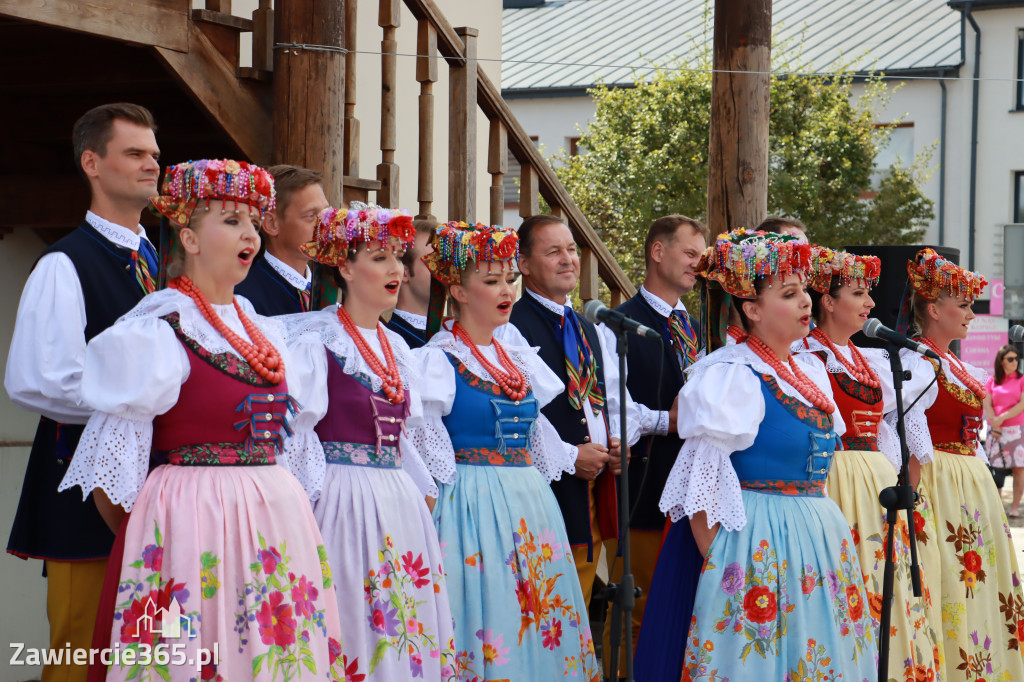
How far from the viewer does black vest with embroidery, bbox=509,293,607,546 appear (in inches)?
168

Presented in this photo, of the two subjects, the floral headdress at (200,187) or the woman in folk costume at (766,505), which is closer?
the floral headdress at (200,187)

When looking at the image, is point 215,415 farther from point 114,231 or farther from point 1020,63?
point 1020,63

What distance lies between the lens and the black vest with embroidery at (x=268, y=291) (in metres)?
3.87

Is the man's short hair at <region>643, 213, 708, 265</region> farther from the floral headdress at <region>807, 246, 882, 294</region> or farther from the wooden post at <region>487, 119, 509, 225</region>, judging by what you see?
the wooden post at <region>487, 119, 509, 225</region>

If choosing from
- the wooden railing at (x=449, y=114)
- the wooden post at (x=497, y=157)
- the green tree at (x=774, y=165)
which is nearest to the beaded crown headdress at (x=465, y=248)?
the wooden railing at (x=449, y=114)

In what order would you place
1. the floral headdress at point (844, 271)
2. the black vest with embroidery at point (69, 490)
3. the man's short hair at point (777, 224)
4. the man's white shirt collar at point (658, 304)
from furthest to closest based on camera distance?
the man's short hair at point (777, 224) < the man's white shirt collar at point (658, 304) < the floral headdress at point (844, 271) < the black vest with embroidery at point (69, 490)

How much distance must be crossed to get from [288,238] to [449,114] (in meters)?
1.84

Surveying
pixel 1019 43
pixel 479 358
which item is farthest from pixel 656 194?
pixel 479 358

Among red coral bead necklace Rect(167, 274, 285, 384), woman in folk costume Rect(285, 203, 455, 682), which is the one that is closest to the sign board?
woman in folk costume Rect(285, 203, 455, 682)

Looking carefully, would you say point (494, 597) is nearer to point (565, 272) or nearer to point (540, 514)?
point (540, 514)

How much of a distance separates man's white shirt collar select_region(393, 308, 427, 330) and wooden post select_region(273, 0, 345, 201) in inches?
20.6

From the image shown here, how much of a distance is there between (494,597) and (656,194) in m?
14.0

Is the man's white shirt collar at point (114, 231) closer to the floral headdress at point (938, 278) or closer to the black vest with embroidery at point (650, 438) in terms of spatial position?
the black vest with embroidery at point (650, 438)

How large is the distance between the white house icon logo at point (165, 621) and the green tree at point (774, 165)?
14.5 metres
